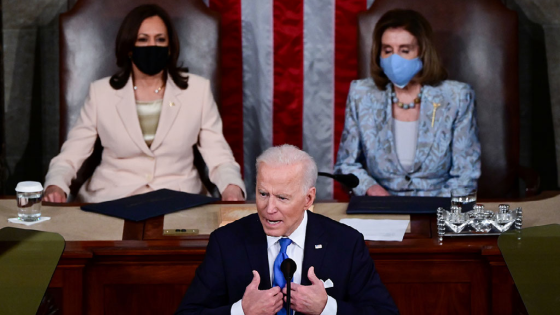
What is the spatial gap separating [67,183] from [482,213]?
2.01 m

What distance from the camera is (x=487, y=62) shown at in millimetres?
4305

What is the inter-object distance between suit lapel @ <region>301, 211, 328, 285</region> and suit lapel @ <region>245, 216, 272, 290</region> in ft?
0.35

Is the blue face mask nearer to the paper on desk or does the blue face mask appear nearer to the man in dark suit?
the paper on desk

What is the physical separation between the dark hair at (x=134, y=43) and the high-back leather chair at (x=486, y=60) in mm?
982

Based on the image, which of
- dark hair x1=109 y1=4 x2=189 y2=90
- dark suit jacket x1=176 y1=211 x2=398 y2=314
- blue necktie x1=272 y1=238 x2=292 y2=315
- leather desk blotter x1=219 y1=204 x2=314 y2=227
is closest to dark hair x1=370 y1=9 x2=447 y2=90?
dark hair x1=109 y1=4 x2=189 y2=90

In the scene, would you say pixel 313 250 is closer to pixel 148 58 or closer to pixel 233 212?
pixel 233 212

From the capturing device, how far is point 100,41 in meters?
4.34

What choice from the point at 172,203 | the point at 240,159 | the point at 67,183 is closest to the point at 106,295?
the point at 172,203

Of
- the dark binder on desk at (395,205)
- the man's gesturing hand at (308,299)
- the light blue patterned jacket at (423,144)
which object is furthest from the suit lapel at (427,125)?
the man's gesturing hand at (308,299)

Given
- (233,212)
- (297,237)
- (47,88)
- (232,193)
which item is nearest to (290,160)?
(297,237)

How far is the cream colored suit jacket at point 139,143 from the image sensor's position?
4.02m

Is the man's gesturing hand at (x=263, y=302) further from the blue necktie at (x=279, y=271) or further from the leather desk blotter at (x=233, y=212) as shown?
the leather desk blotter at (x=233, y=212)

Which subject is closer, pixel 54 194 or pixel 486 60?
pixel 54 194

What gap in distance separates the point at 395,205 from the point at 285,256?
37.6 inches
